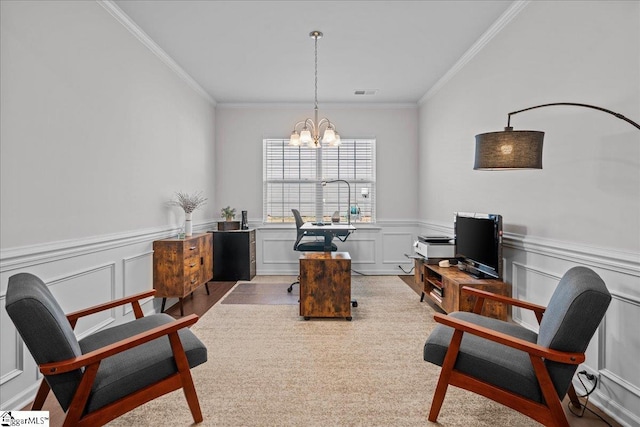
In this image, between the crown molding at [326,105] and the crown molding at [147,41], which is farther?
the crown molding at [326,105]

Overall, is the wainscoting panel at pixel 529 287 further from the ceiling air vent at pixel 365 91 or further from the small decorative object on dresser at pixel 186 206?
the small decorative object on dresser at pixel 186 206

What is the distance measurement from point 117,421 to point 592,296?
2.47m

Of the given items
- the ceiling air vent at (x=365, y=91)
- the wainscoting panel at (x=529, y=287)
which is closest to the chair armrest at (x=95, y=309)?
the wainscoting panel at (x=529, y=287)

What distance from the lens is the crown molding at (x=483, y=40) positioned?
9.46 feet

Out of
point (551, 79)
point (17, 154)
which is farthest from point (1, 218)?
point (551, 79)

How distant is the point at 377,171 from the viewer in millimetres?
5832

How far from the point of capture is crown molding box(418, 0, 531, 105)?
2.88 meters

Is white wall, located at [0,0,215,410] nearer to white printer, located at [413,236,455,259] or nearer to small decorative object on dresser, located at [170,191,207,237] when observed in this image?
small decorative object on dresser, located at [170,191,207,237]

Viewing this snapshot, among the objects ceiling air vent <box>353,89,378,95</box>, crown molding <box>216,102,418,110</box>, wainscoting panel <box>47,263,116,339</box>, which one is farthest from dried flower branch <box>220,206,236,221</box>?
ceiling air vent <box>353,89,378,95</box>

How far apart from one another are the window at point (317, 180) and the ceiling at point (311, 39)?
1.12 m

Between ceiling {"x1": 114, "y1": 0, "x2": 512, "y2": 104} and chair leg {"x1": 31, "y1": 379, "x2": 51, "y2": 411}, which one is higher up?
ceiling {"x1": 114, "y1": 0, "x2": 512, "y2": 104}

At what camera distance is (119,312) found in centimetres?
309

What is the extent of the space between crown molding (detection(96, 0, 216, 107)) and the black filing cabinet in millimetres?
2196

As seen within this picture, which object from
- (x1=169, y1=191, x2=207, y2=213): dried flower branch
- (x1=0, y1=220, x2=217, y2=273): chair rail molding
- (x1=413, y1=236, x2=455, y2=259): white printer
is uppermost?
(x1=169, y1=191, x2=207, y2=213): dried flower branch
